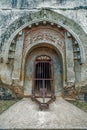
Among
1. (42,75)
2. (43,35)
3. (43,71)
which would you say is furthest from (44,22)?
(42,75)

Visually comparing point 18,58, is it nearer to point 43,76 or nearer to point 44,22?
point 43,76

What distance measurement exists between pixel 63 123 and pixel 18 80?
278cm

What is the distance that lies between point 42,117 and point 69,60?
2975 mm

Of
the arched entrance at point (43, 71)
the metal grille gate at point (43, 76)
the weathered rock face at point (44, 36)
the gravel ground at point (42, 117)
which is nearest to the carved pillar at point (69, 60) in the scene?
the weathered rock face at point (44, 36)

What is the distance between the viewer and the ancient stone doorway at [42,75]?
31.2 ft

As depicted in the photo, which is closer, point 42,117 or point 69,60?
point 42,117

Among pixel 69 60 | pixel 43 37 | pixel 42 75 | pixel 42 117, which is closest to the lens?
pixel 42 117

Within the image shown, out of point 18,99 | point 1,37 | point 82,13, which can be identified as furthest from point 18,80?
point 82,13

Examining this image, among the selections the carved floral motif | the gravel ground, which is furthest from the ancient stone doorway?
the gravel ground

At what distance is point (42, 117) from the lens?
24.5 feet

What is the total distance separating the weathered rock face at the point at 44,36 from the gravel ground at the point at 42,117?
1100 millimetres

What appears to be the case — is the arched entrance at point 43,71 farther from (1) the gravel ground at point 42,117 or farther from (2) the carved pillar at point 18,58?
(1) the gravel ground at point 42,117

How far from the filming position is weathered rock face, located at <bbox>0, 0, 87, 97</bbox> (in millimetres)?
9047

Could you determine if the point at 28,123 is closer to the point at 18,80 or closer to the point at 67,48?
the point at 18,80
